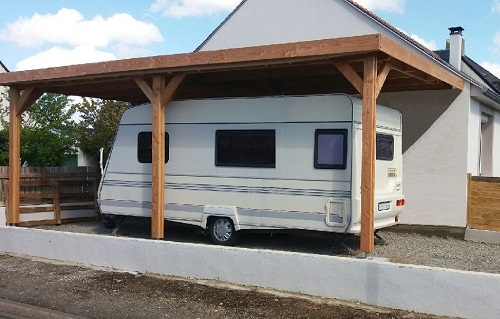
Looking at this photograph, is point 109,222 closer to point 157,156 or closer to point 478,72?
point 157,156

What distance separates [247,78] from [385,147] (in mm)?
3254

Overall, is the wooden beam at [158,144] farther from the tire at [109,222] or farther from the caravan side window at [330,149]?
the caravan side window at [330,149]

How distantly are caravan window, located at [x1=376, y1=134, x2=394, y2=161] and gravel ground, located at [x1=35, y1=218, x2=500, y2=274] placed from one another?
5.39 ft

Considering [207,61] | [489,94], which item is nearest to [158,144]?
[207,61]

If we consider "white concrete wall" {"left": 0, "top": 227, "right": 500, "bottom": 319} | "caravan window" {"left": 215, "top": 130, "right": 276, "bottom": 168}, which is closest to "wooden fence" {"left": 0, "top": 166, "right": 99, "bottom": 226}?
"white concrete wall" {"left": 0, "top": 227, "right": 500, "bottom": 319}

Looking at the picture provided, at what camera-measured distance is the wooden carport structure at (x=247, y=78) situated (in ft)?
26.7

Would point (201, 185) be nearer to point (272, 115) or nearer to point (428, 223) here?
point (272, 115)

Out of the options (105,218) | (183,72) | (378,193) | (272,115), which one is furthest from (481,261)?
(105,218)

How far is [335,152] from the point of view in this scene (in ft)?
30.7

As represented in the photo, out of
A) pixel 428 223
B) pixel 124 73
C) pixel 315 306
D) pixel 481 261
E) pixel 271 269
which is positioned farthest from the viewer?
pixel 428 223

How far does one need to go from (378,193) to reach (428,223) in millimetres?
2734

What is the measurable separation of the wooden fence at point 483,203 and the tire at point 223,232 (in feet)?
15.8

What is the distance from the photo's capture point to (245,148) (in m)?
10.3

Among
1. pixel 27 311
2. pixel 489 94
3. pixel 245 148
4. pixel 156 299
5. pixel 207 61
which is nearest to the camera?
pixel 27 311
